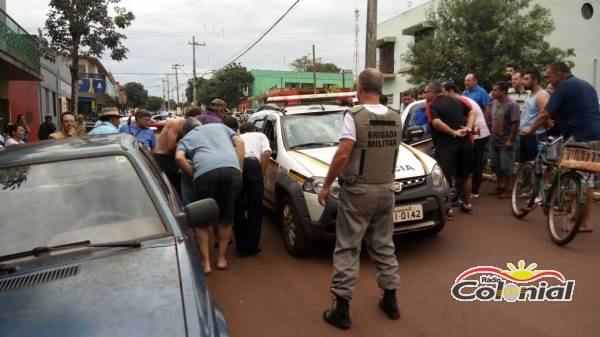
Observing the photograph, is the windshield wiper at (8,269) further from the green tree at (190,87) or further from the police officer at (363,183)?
the green tree at (190,87)

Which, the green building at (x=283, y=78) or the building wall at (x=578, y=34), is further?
the green building at (x=283, y=78)

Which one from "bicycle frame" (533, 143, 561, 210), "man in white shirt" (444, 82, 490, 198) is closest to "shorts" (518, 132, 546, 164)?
"man in white shirt" (444, 82, 490, 198)

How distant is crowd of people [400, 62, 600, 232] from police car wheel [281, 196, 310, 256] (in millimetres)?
2240

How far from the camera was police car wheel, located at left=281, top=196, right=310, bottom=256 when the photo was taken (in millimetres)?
4914

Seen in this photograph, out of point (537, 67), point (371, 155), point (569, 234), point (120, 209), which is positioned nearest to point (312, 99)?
point (569, 234)

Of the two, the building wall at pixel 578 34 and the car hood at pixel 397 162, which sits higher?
the building wall at pixel 578 34

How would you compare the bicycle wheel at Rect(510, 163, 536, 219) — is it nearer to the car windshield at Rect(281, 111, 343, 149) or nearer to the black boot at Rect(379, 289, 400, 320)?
the car windshield at Rect(281, 111, 343, 149)

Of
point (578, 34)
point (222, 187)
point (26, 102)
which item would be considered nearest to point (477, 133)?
point (222, 187)

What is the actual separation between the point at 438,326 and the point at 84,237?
2.46 meters

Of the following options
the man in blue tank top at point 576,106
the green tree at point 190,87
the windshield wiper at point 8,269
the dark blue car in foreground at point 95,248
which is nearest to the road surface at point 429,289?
the man in blue tank top at point 576,106

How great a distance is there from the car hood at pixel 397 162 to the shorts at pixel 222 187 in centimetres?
77

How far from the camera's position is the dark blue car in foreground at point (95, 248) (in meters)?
A: 1.91

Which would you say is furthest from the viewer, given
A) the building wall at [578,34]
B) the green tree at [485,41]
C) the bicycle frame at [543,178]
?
the building wall at [578,34]

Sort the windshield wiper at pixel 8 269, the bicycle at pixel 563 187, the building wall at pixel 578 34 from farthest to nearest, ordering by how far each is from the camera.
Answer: the building wall at pixel 578 34 → the bicycle at pixel 563 187 → the windshield wiper at pixel 8 269
